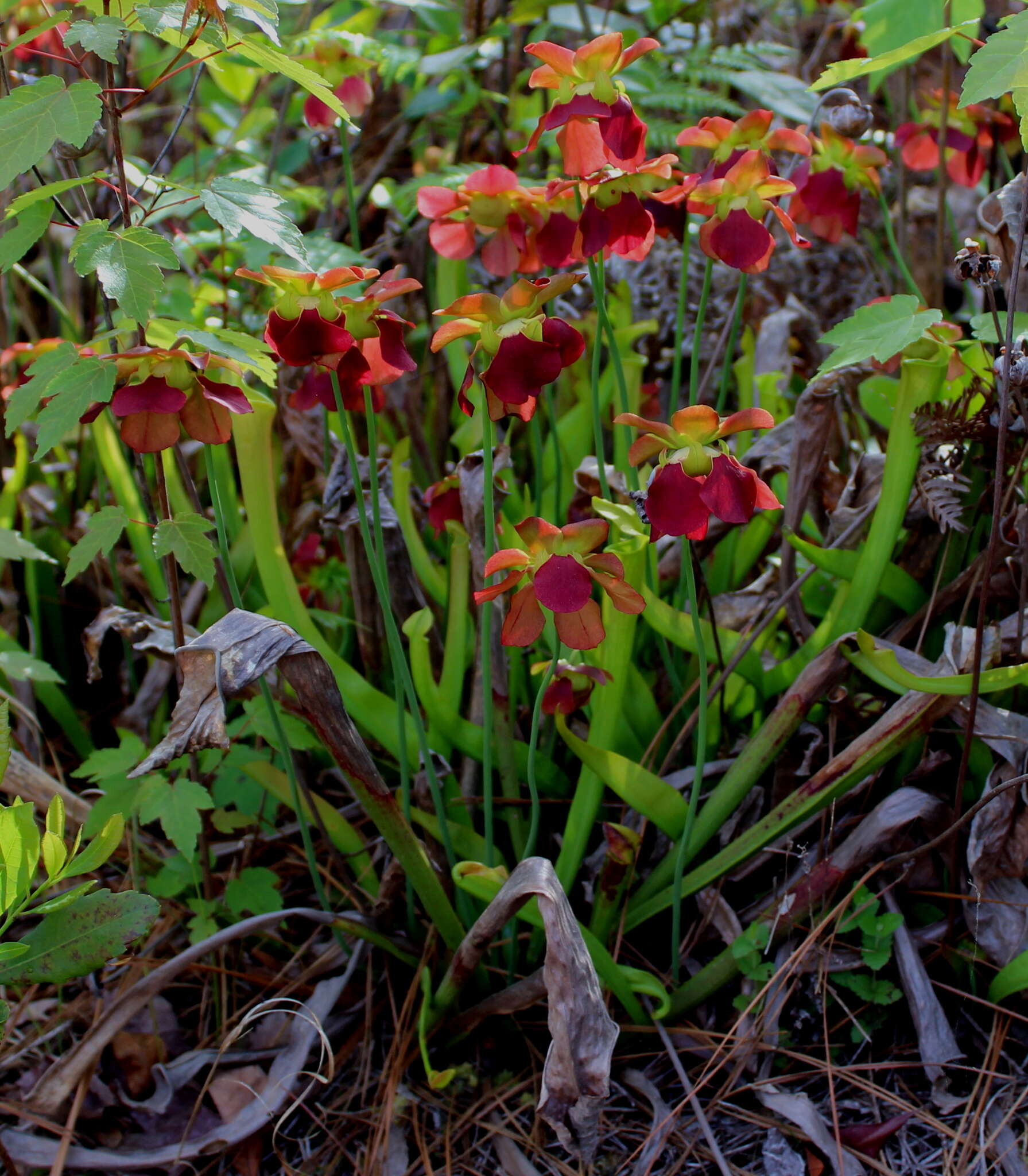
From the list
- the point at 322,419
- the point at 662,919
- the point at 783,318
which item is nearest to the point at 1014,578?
the point at 662,919

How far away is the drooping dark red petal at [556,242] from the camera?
41.9 inches

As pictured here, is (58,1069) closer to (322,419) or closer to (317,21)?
(322,419)

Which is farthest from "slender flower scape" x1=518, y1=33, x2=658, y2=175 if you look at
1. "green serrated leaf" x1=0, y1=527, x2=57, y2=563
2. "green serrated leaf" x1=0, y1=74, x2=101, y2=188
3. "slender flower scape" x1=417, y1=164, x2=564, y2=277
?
"green serrated leaf" x1=0, y1=527, x2=57, y2=563

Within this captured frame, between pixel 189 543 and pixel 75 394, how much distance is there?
180 millimetres

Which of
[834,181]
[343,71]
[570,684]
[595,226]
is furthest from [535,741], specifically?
[343,71]

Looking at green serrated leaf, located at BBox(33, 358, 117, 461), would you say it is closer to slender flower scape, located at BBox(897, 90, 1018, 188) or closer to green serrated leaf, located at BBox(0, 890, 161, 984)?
green serrated leaf, located at BBox(0, 890, 161, 984)

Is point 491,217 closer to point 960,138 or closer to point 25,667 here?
point 25,667

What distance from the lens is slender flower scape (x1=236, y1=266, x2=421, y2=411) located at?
889mm

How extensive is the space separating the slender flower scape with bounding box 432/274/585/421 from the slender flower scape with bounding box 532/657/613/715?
1.00ft

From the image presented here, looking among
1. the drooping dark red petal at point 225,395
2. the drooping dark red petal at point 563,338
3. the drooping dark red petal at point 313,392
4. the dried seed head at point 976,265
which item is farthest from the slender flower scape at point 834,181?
the drooping dark red petal at point 225,395

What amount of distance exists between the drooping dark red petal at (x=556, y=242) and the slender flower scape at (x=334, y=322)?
20 centimetres

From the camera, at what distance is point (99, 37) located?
0.81 m

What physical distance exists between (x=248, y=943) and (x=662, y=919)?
1.80ft

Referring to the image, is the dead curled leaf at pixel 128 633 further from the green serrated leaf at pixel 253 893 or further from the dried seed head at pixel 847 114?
the dried seed head at pixel 847 114
